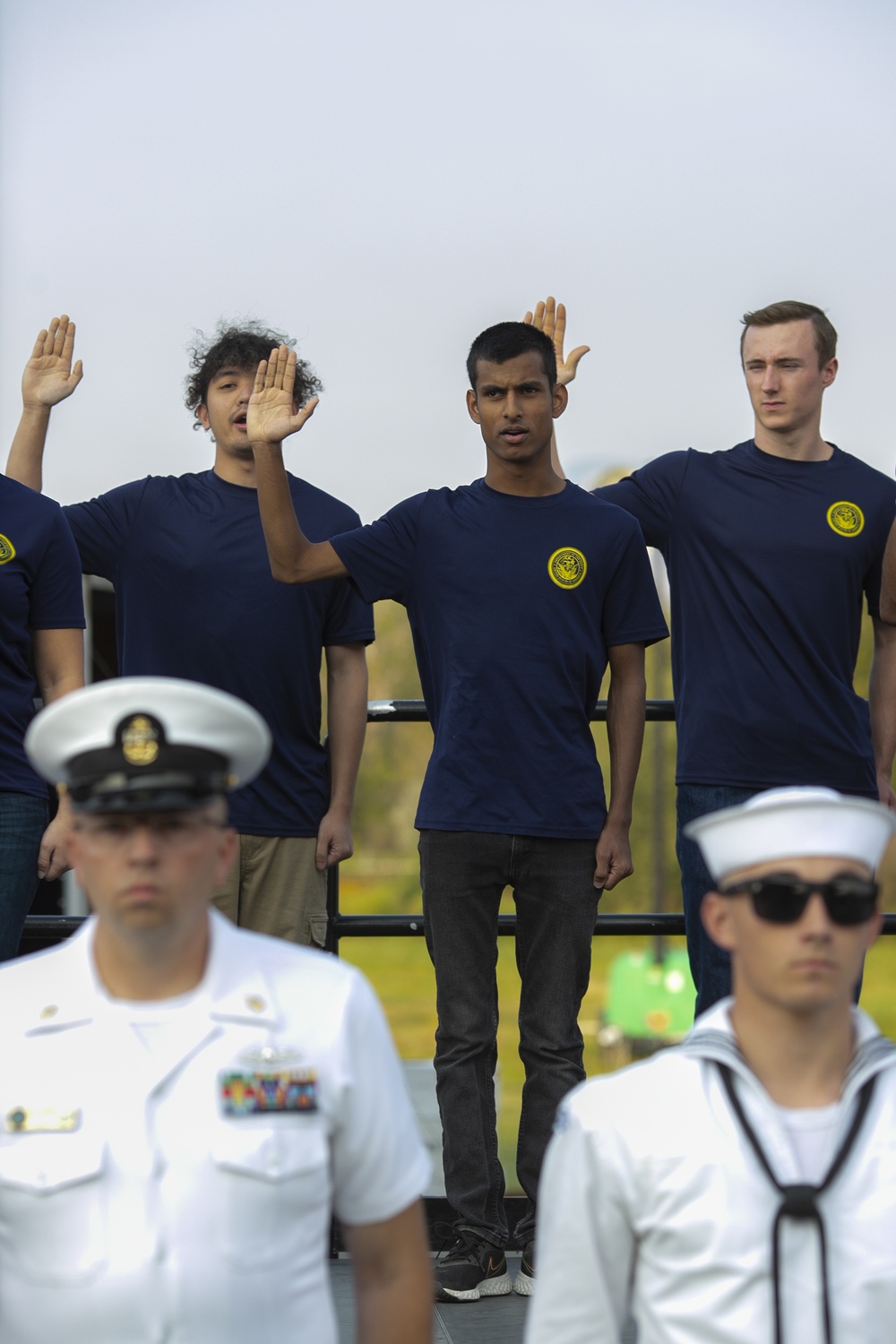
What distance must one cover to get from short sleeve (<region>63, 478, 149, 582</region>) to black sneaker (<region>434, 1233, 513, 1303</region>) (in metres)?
1.65

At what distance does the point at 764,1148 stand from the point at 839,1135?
0.30 feet

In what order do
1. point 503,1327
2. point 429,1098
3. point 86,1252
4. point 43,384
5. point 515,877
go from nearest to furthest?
1. point 86,1252
2. point 503,1327
3. point 515,877
4. point 43,384
5. point 429,1098

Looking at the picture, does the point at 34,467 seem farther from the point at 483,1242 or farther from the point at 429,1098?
the point at 429,1098

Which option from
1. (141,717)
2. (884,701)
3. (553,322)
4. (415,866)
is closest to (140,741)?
(141,717)

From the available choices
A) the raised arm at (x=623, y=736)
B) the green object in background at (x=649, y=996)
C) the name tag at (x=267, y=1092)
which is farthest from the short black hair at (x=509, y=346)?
the green object in background at (x=649, y=996)

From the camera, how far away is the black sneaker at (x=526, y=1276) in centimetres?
350

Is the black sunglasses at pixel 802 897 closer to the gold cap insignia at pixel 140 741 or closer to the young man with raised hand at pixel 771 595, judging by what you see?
the gold cap insignia at pixel 140 741

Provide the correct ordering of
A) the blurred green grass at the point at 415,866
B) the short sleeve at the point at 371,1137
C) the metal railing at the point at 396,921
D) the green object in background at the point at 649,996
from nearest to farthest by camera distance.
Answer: the short sleeve at the point at 371,1137 → the metal railing at the point at 396,921 → the green object in background at the point at 649,996 → the blurred green grass at the point at 415,866

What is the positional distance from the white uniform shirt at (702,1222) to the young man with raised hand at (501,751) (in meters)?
1.59

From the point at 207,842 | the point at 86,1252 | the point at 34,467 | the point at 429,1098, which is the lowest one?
the point at 429,1098

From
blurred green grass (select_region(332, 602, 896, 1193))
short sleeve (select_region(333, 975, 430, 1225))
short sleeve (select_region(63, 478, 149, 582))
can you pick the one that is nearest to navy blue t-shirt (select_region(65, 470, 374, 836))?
short sleeve (select_region(63, 478, 149, 582))

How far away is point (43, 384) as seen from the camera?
3.99 meters

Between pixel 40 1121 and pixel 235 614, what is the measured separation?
6.30ft

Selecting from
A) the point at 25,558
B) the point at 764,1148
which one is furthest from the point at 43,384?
the point at 764,1148
